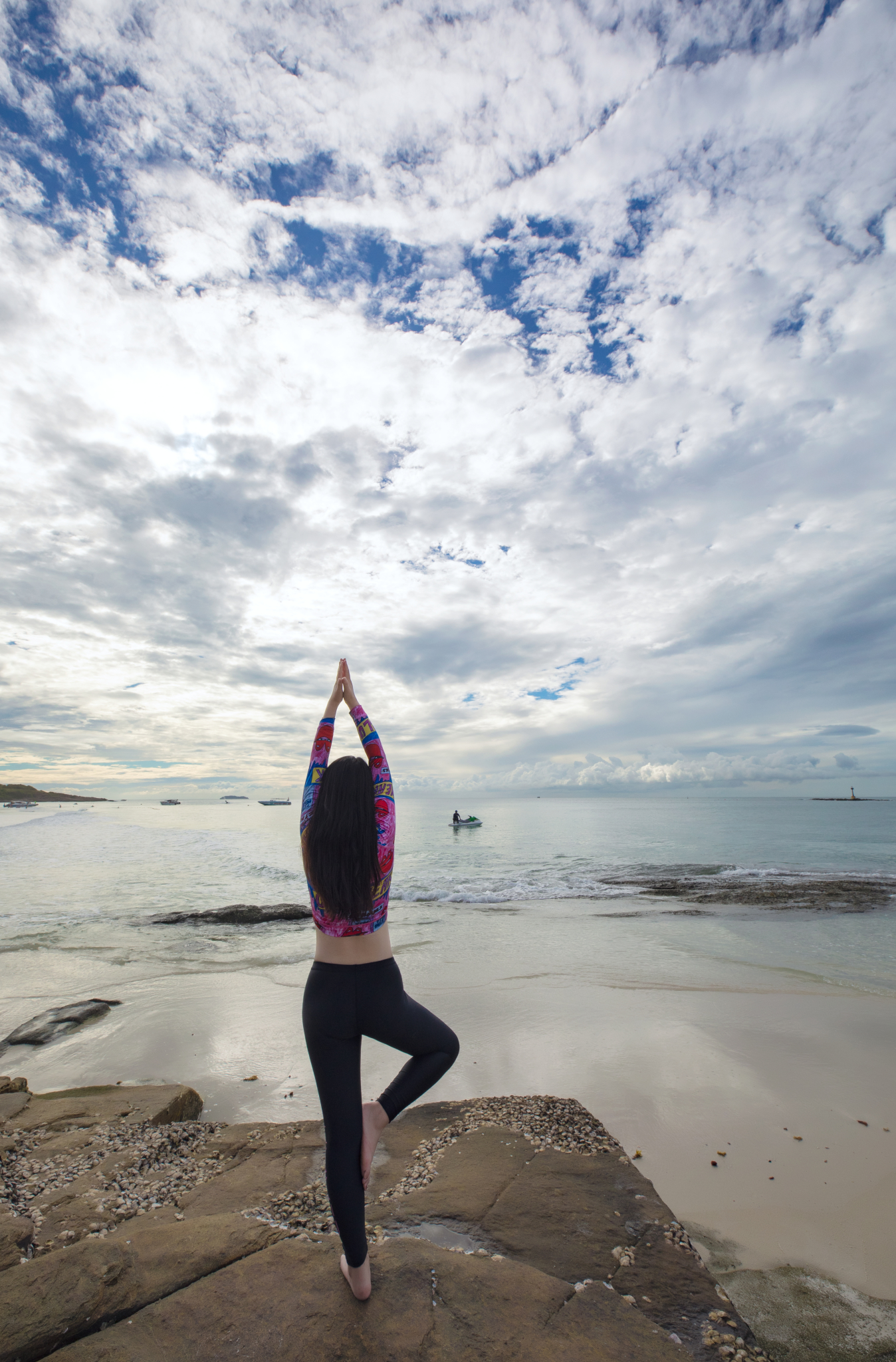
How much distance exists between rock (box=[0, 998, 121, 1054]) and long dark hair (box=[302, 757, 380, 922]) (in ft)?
23.8

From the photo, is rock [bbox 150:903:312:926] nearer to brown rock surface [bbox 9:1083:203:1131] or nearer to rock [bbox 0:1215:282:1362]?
brown rock surface [bbox 9:1083:203:1131]

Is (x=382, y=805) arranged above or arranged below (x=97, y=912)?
above

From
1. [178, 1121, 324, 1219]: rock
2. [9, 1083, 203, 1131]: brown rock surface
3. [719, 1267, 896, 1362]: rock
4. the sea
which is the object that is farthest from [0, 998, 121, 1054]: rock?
[719, 1267, 896, 1362]: rock

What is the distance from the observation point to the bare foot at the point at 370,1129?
2.62m

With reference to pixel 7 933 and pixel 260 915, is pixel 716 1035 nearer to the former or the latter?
pixel 260 915

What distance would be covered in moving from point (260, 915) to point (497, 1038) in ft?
35.1

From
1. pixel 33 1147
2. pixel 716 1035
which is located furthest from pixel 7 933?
pixel 716 1035

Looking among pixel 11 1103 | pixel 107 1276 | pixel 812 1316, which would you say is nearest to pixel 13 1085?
pixel 11 1103

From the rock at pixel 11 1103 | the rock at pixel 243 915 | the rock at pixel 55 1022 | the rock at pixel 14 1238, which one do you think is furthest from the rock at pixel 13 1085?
the rock at pixel 243 915

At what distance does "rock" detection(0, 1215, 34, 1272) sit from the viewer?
2766 mm

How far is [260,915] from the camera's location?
15.8m

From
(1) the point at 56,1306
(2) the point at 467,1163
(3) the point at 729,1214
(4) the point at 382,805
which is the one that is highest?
(4) the point at 382,805

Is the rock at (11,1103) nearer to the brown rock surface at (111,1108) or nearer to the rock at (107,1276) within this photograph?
the brown rock surface at (111,1108)

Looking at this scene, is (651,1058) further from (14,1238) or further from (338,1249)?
(14,1238)
